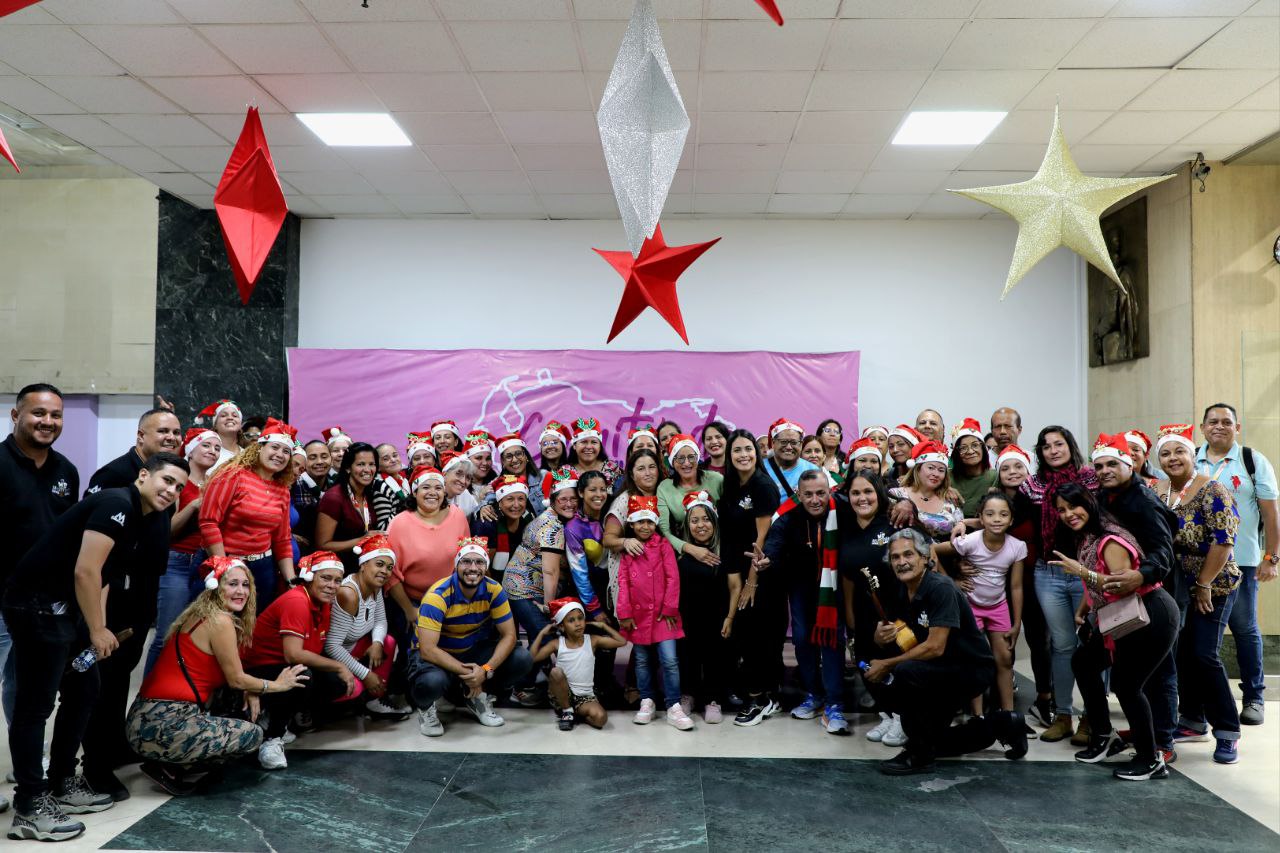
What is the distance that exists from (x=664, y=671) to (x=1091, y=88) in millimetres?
3916

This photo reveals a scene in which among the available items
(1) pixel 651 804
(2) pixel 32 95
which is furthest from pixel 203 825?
(2) pixel 32 95

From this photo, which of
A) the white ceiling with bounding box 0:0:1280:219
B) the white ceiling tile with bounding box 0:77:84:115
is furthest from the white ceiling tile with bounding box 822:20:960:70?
the white ceiling tile with bounding box 0:77:84:115

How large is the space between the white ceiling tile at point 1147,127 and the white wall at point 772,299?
1.82 metres

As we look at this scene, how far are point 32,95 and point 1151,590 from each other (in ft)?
20.9

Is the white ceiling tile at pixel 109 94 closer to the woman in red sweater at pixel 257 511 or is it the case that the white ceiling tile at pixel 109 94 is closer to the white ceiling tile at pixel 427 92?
the white ceiling tile at pixel 427 92

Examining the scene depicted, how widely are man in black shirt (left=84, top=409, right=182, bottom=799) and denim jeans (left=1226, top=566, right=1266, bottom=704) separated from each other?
4.73 m

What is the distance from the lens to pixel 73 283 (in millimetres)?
9281

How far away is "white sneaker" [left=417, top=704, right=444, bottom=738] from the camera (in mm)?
4008

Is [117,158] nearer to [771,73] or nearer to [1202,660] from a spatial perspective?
[771,73]

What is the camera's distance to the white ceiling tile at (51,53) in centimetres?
436

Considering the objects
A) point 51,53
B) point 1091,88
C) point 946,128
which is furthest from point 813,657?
point 51,53

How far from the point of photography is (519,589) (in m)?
4.51

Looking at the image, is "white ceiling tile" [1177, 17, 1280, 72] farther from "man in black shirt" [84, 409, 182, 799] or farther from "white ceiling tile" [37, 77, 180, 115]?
"white ceiling tile" [37, 77, 180, 115]

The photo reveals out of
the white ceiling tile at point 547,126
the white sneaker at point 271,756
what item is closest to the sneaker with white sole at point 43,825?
the white sneaker at point 271,756
